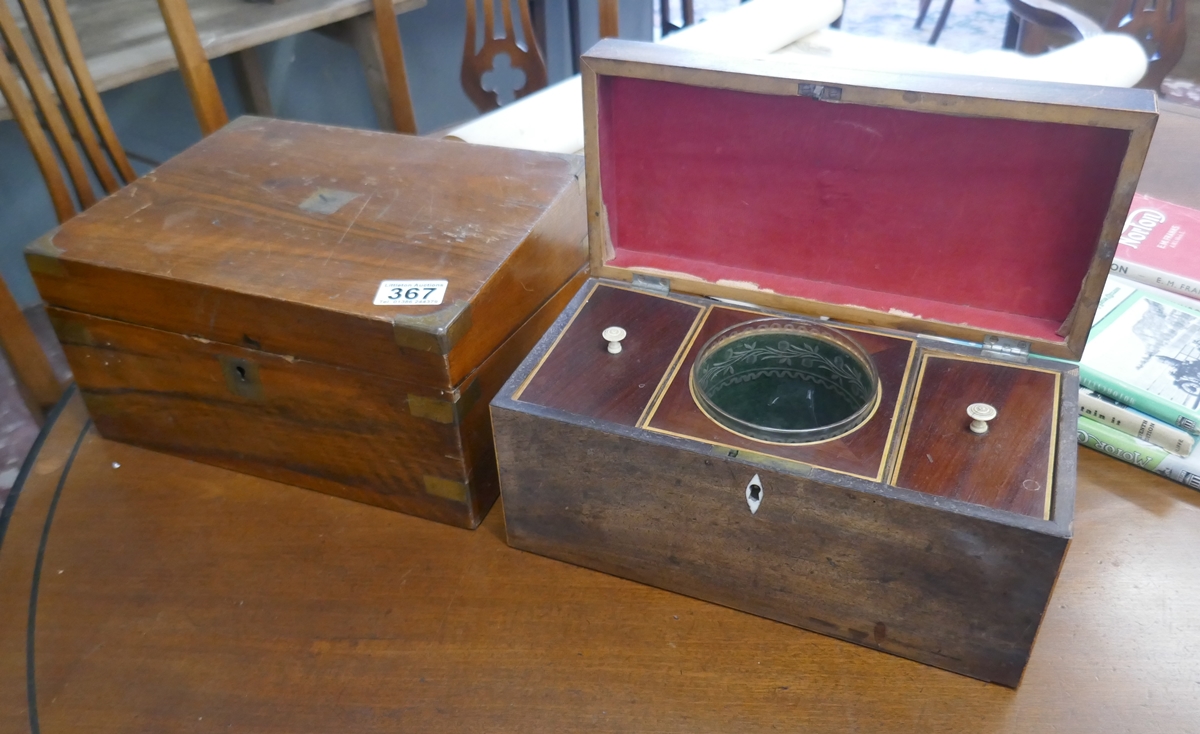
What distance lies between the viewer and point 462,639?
813mm

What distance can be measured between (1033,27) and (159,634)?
214cm

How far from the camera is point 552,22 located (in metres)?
3.03

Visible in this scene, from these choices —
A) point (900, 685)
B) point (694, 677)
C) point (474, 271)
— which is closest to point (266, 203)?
point (474, 271)

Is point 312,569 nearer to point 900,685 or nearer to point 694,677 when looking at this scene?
point 694,677

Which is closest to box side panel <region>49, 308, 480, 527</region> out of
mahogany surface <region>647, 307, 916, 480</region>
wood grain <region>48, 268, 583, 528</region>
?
wood grain <region>48, 268, 583, 528</region>

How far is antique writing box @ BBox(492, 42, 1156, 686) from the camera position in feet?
2.33

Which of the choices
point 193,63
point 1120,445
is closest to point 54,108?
point 193,63

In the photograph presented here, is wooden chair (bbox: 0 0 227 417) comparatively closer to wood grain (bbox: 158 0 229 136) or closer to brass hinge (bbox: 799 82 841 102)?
wood grain (bbox: 158 0 229 136)

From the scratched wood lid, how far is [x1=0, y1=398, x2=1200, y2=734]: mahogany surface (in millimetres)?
207

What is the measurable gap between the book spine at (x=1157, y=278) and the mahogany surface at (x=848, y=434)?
16.6 inches

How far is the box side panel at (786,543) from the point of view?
0.68 meters

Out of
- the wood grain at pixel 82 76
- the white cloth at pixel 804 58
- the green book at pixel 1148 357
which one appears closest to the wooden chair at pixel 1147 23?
the white cloth at pixel 804 58

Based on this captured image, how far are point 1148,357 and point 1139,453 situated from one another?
0.12m

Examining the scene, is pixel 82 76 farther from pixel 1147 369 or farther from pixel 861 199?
pixel 1147 369
